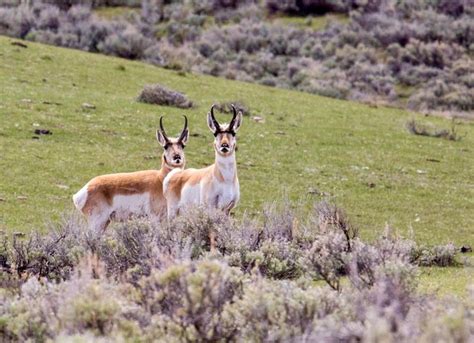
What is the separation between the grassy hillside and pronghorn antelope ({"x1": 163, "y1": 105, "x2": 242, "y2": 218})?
2.17 m

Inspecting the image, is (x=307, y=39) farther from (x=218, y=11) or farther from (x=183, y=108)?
(x=183, y=108)

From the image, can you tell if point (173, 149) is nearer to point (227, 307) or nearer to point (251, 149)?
point (227, 307)

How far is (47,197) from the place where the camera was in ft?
49.3

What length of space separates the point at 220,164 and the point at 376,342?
637 cm

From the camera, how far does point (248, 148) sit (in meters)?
20.0

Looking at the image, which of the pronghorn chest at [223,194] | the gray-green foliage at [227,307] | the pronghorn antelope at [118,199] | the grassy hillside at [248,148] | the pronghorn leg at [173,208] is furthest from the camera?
the grassy hillside at [248,148]

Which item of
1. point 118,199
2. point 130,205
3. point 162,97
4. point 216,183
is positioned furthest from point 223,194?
point 162,97

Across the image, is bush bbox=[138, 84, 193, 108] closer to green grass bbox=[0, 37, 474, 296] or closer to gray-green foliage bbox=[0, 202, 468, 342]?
green grass bbox=[0, 37, 474, 296]

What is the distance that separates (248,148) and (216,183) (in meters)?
8.64

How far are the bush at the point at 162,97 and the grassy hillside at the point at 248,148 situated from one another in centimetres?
54

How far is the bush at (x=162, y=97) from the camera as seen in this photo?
2381 centimetres

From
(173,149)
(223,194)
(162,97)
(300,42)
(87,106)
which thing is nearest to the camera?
(223,194)

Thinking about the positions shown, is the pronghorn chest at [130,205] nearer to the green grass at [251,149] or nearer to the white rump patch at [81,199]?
the white rump patch at [81,199]

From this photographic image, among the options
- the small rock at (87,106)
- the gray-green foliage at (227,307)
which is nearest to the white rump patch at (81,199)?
the gray-green foliage at (227,307)
